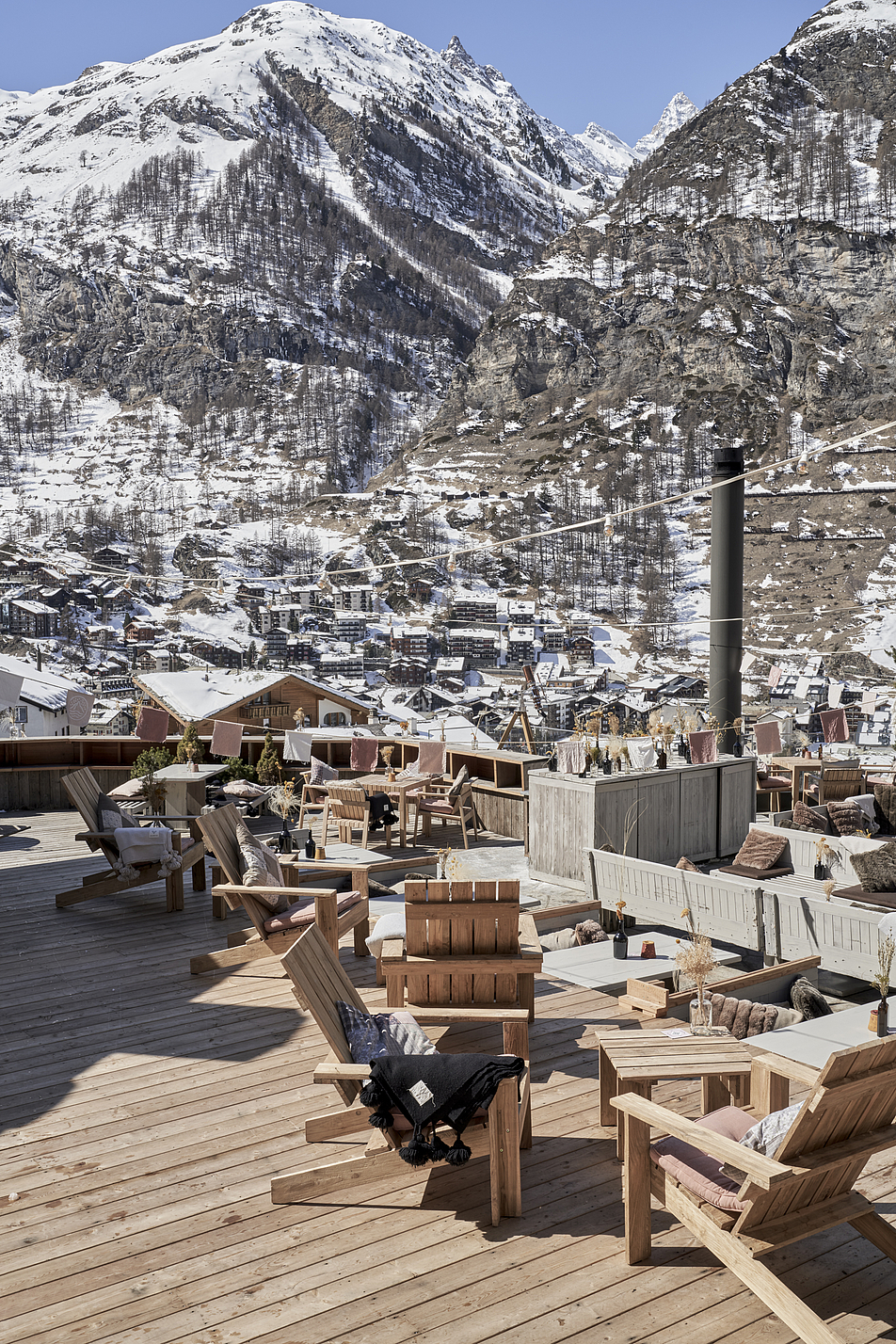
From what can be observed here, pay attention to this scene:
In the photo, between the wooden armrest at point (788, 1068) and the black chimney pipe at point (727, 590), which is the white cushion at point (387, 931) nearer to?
the wooden armrest at point (788, 1068)

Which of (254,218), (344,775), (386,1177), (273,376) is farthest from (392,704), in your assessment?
(254,218)

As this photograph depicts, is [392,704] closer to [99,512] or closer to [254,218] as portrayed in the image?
[99,512]

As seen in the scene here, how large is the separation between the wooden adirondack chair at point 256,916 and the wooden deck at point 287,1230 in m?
0.64

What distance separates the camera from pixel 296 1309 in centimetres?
243

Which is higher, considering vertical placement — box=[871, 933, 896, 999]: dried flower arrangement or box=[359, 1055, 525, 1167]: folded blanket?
box=[359, 1055, 525, 1167]: folded blanket

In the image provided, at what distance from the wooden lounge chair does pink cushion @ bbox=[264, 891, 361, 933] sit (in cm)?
328

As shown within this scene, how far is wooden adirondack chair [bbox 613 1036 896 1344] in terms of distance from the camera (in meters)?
2.21

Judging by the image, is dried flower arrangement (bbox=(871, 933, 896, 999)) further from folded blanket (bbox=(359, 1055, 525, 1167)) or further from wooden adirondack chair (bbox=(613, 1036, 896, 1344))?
folded blanket (bbox=(359, 1055, 525, 1167))

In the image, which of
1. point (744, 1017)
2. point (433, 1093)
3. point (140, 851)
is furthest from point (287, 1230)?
point (140, 851)

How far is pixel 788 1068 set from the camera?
287 cm

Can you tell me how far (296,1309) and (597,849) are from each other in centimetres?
458

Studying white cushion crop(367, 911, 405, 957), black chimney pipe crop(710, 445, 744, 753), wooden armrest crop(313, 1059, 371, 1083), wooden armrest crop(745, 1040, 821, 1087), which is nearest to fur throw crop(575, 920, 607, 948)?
white cushion crop(367, 911, 405, 957)

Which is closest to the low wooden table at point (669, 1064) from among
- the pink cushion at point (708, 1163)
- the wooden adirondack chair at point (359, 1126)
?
the pink cushion at point (708, 1163)

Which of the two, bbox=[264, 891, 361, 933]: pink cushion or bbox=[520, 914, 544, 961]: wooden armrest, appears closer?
bbox=[520, 914, 544, 961]: wooden armrest
